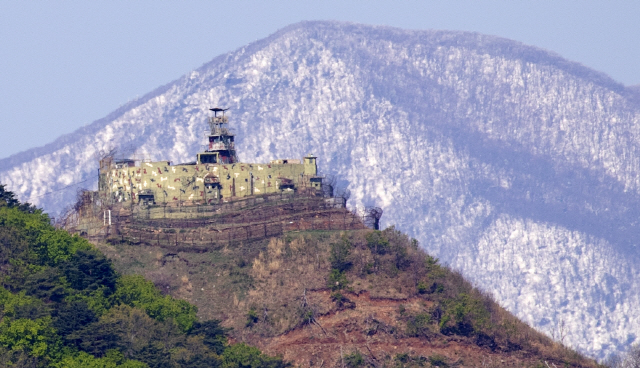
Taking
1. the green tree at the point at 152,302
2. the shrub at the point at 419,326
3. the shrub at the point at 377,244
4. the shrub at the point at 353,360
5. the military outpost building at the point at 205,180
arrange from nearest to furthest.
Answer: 1. the shrub at the point at 353,360
2. the shrub at the point at 419,326
3. the green tree at the point at 152,302
4. the shrub at the point at 377,244
5. the military outpost building at the point at 205,180

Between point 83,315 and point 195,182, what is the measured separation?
3519 centimetres

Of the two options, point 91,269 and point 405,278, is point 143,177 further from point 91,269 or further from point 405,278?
point 405,278

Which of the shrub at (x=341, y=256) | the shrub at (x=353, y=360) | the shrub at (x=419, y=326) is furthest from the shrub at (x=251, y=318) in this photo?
the shrub at (x=419, y=326)

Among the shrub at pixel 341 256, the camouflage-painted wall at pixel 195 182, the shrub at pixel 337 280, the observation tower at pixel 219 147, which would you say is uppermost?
the observation tower at pixel 219 147

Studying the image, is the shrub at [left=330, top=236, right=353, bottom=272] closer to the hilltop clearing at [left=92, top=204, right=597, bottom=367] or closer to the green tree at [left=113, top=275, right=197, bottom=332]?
the hilltop clearing at [left=92, top=204, right=597, bottom=367]

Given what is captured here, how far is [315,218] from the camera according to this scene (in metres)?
142

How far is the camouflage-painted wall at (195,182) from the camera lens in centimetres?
14700

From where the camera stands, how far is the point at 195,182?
147500 millimetres

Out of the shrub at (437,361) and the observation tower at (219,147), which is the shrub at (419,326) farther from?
the observation tower at (219,147)

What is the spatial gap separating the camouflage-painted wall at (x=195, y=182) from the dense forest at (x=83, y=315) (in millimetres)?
15053

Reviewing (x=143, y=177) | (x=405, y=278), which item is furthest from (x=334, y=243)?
(x=143, y=177)

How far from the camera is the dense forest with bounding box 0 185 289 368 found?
362 feet

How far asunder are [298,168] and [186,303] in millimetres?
29652

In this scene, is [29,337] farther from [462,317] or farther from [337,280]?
[462,317]
